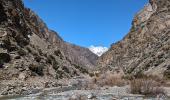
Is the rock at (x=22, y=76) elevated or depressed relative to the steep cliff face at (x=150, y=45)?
depressed

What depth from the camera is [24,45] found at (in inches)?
2408

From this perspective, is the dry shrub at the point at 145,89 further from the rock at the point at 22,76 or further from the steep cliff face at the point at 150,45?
the rock at the point at 22,76

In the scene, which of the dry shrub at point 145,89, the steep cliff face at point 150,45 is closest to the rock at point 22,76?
the steep cliff face at point 150,45

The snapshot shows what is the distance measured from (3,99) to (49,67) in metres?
35.1

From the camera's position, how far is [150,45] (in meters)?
77.1

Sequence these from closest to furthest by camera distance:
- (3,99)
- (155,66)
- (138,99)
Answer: (138,99) → (3,99) → (155,66)

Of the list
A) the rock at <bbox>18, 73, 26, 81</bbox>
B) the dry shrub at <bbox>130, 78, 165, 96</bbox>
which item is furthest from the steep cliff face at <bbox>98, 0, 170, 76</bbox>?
the rock at <bbox>18, 73, 26, 81</bbox>

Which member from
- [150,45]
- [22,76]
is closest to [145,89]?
[22,76]

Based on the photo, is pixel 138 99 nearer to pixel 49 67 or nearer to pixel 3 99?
pixel 3 99

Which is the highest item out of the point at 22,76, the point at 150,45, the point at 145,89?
the point at 150,45

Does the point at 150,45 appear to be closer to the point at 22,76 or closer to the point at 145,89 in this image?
the point at 22,76

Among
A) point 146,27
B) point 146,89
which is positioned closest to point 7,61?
point 146,89

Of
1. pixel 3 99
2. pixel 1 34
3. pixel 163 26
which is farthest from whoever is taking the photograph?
pixel 163 26

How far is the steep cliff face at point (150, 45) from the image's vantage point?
169ft
